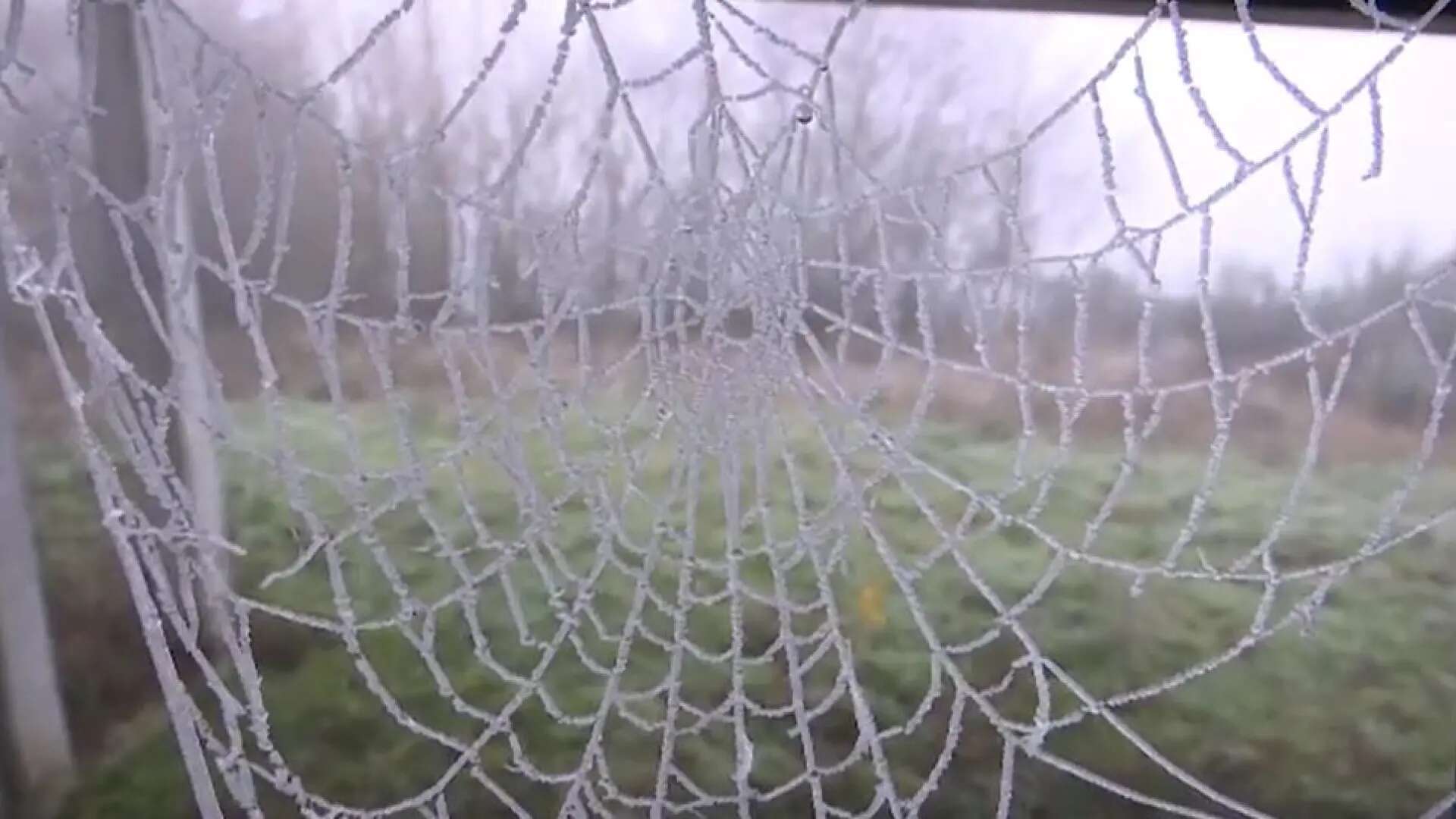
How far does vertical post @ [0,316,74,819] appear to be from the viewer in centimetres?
80

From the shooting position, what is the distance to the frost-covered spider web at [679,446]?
712 millimetres

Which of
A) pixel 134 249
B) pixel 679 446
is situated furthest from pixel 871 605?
pixel 134 249

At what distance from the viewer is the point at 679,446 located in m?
0.80

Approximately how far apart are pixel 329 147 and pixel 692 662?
411 mm

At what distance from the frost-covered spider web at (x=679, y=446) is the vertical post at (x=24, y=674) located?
3.3 inches

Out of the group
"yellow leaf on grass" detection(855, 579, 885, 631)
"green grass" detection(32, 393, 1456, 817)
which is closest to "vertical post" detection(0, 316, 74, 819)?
"green grass" detection(32, 393, 1456, 817)

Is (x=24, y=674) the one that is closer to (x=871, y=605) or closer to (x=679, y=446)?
(x=679, y=446)

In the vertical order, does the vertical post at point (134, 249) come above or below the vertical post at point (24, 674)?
above

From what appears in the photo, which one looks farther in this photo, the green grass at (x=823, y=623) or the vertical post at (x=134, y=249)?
the green grass at (x=823, y=623)

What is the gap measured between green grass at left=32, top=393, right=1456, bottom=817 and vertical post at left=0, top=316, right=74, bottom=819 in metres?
0.02

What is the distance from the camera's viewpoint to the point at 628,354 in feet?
2.49

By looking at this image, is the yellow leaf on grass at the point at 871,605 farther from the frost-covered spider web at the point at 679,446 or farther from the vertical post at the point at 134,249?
the vertical post at the point at 134,249

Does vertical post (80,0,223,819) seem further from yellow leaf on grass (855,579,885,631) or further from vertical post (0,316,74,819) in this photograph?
yellow leaf on grass (855,579,885,631)

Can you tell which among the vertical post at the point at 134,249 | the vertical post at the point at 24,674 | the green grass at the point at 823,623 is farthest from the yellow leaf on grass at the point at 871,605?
the vertical post at the point at 24,674
